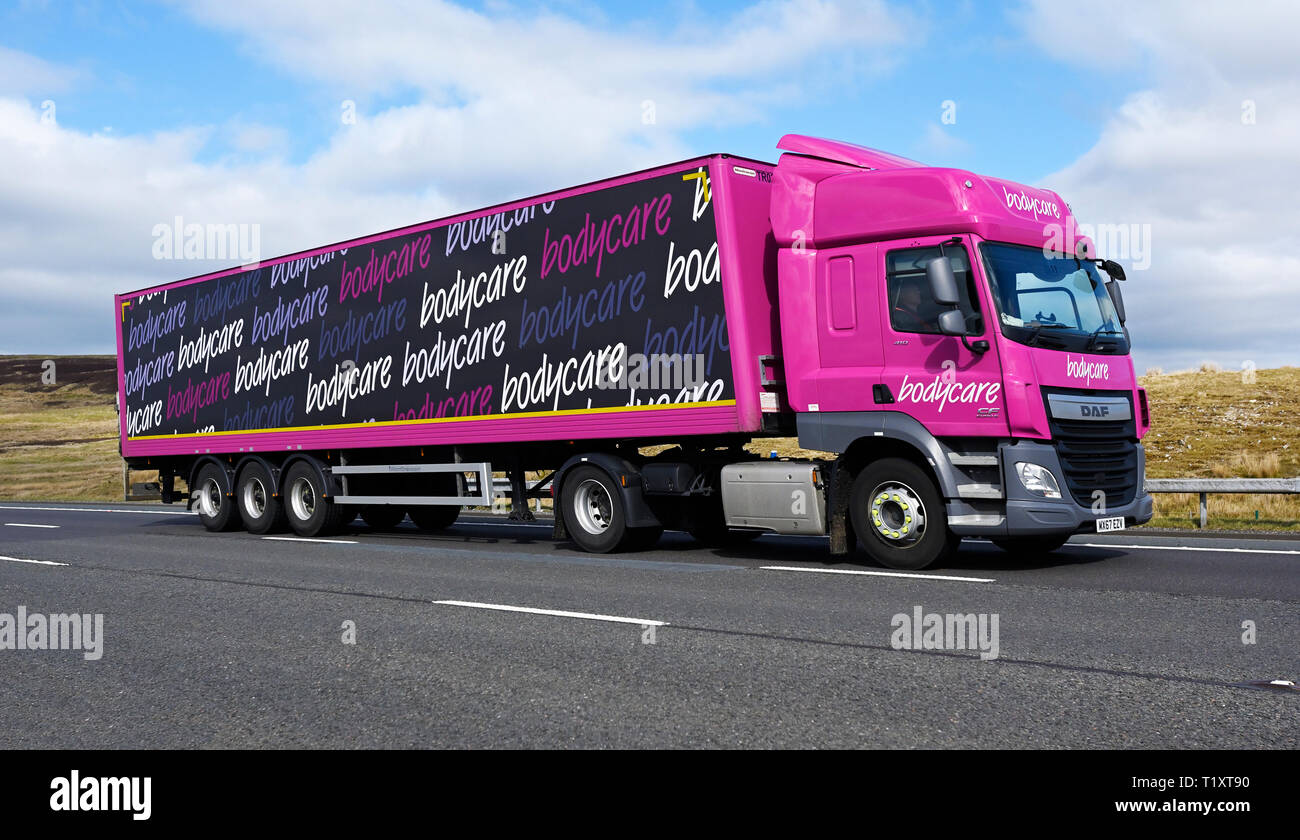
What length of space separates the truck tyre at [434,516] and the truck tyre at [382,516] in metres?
0.27

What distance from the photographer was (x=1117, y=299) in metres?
10.7

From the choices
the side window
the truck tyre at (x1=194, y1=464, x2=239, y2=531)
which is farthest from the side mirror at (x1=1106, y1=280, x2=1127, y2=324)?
the truck tyre at (x1=194, y1=464, x2=239, y2=531)

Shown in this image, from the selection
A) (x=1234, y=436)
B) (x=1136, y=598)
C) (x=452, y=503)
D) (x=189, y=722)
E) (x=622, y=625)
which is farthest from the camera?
(x=1234, y=436)

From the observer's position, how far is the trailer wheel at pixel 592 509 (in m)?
12.3

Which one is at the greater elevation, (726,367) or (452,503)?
(726,367)

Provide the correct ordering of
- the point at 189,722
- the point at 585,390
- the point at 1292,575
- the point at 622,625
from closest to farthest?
the point at 189,722
the point at 622,625
the point at 1292,575
the point at 585,390

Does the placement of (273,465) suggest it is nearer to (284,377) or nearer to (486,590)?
(284,377)

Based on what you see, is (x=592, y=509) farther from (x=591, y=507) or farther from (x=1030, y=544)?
(x=1030, y=544)

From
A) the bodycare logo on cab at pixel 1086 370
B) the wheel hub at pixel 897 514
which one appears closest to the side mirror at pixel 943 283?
the bodycare logo on cab at pixel 1086 370

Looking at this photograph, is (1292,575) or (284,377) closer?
(1292,575)

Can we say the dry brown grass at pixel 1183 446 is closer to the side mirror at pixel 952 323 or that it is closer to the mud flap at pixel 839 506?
the mud flap at pixel 839 506

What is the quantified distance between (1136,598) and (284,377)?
12.0 meters

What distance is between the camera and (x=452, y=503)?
14.3 meters
